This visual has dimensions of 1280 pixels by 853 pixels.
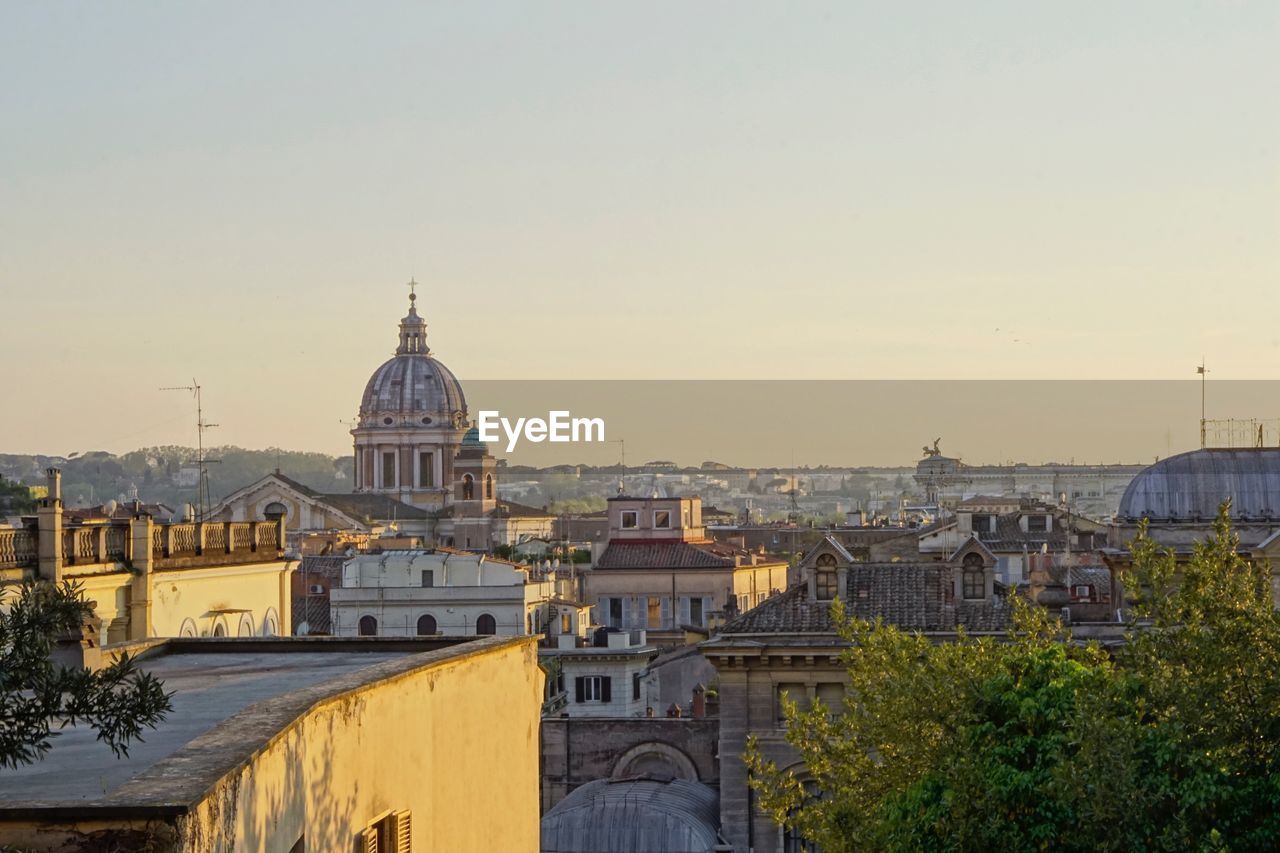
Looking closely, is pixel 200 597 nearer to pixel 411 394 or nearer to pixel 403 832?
pixel 403 832

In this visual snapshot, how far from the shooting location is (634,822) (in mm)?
35625

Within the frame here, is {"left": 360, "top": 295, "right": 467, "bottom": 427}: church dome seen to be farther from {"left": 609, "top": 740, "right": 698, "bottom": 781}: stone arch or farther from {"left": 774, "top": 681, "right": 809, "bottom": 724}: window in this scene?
{"left": 774, "top": 681, "right": 809, "bottom": 724}: window

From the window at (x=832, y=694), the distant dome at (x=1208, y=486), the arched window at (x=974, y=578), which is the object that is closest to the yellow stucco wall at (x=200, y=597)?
the window at (x=832, y=694)

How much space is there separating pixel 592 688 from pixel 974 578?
19.2 m

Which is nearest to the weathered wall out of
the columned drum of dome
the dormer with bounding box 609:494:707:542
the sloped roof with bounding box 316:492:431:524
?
the dormer with bounding box 609:494:707:542

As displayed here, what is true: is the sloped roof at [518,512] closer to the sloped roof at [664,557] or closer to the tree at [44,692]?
the sloped roof at [664,557]

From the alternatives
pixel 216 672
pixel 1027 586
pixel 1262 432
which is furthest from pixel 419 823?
pixel 1262 432

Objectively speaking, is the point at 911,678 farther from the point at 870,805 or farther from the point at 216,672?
the point at 216,672

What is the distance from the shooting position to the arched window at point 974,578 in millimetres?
36200

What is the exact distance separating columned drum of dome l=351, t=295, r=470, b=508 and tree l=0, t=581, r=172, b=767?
13769 centimetres

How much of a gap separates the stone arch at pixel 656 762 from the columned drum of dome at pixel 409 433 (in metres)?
105

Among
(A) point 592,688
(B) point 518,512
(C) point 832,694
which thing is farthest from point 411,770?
(B) point 518,512

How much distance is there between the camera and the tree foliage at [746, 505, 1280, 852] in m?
14.2

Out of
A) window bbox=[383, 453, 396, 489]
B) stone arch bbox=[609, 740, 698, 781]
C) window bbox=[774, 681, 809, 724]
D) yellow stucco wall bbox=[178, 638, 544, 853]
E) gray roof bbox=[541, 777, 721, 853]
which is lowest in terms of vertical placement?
gray roof bbox=[541, 777, 721, 853]
